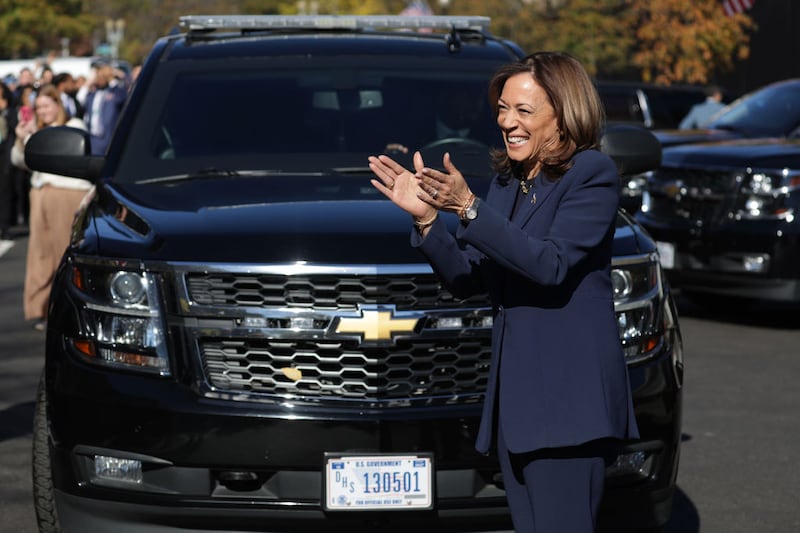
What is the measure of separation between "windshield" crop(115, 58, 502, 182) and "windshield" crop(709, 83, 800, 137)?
8.23m

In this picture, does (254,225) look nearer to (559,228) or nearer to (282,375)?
(282,375)

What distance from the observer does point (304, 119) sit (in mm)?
6500

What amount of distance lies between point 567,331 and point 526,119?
0.52 m

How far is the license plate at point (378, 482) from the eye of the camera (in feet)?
15.8

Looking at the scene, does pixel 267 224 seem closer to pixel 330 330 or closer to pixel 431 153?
pixel 330 330

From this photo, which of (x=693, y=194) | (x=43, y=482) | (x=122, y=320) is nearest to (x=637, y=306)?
(x=122, y=320)

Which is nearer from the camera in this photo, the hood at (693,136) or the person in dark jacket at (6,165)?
the hood at (693,136)

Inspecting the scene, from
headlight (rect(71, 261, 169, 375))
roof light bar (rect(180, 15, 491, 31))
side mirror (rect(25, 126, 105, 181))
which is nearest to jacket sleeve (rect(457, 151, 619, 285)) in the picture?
headlight (rect(71, 261, 169, 375))

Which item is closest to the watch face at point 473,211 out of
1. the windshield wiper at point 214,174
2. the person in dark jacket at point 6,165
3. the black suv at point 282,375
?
the black suv at point 282,375

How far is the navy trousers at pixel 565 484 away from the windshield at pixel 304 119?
2382mm

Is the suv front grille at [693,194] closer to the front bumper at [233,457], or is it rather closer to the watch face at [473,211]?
the front bumper at [233,457]

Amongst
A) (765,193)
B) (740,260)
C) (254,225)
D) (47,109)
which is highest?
(254,225)

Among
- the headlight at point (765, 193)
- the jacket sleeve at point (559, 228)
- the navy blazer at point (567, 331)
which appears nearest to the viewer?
the jacket sleeve at point (559, 228)

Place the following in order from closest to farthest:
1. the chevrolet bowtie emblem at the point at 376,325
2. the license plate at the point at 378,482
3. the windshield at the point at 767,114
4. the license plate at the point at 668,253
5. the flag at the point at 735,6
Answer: the license plate at the point at 378,482 < the chevrolet bowtie emblem at the point at 376,325 < the license plate at the point at 668,253 < the windshield at the point at 767,114 < the flag at the point at 735,6
